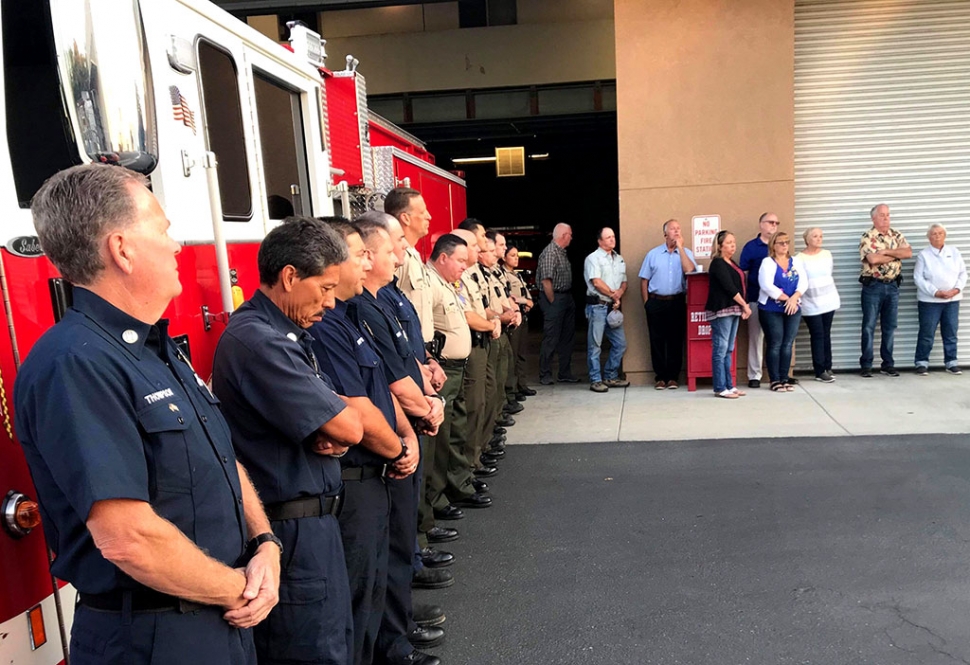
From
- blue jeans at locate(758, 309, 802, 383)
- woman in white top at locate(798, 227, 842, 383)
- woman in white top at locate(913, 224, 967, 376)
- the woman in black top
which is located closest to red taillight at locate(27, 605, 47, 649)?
the woman in black top

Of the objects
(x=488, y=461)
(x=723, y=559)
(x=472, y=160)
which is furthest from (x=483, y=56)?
(x=723, y=559)

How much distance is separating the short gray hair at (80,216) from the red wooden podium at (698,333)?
26.1 feet

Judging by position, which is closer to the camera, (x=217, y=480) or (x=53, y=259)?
(x=53, y=259)

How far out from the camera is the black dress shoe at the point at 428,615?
154 inches

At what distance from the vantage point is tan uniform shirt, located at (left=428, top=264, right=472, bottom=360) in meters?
5.30

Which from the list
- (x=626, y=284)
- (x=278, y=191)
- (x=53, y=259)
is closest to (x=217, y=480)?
(x=53, y=259)

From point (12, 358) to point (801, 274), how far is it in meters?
8.46

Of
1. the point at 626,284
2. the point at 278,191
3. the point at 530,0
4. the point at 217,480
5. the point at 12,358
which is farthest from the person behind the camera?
the point at 530,0

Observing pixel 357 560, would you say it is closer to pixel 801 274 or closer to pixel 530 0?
pixel 801 274

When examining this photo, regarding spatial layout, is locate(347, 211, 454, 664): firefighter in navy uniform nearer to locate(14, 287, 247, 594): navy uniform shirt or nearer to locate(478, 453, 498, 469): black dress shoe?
locate(14, 287, 247, 594): navy uniform shirt

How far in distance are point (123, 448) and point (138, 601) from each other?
36 centimetres

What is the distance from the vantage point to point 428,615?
3.96m

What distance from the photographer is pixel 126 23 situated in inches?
85.0

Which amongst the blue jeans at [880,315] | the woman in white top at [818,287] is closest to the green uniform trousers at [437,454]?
the woman in white top at [818,287]
